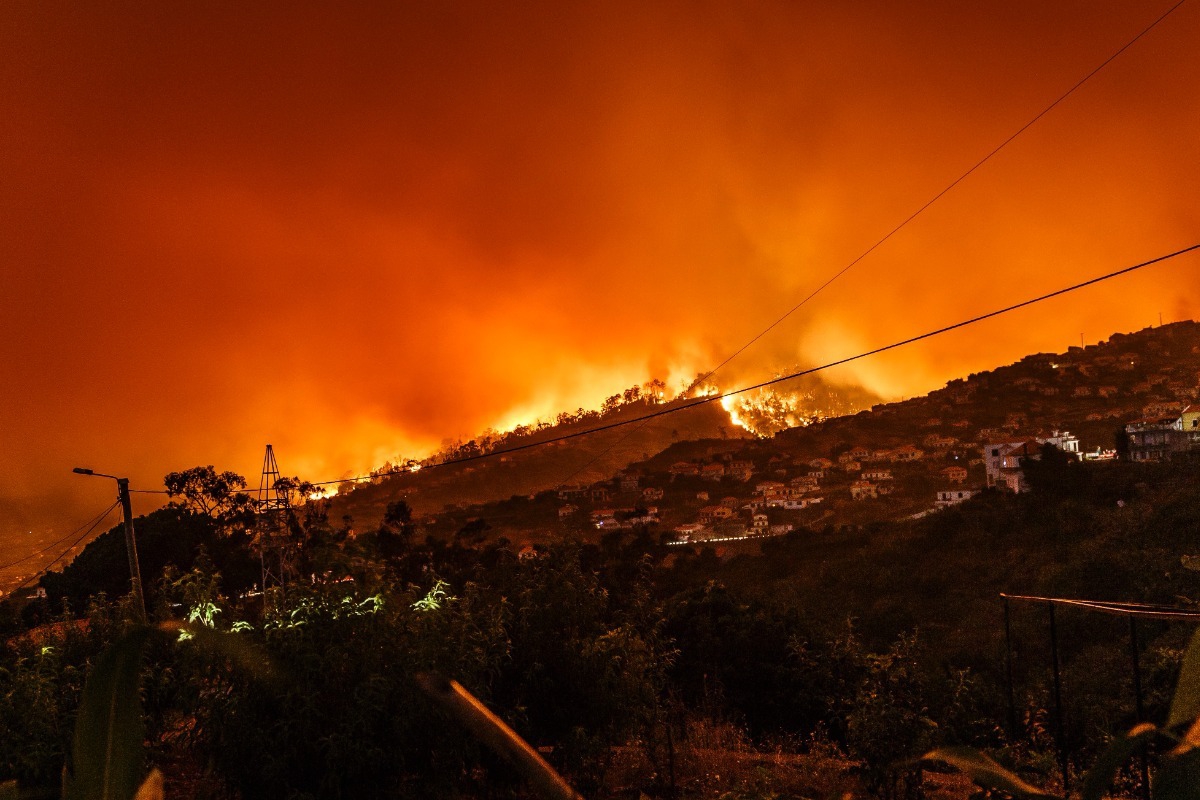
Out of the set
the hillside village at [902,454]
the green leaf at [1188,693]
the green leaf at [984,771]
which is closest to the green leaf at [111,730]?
the green leaf at [984,771]

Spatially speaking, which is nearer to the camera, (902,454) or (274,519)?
(274,519)

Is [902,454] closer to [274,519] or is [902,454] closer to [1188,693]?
[274,519]

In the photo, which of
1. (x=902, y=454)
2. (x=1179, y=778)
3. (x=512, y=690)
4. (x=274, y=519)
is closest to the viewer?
(x=1179, y=778)

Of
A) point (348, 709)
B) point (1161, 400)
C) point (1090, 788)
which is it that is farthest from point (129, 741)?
point (1161, 400)

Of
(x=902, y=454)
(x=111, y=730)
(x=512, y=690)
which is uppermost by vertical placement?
(x=902, y=454)

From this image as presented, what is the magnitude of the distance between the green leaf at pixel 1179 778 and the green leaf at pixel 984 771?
64 millimetres

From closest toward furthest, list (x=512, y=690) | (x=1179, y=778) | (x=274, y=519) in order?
(x=1179, y=778)
(x=512, y=690)
(x=274, y=519)

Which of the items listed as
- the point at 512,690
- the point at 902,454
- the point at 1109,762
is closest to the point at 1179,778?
the point at 1109,762

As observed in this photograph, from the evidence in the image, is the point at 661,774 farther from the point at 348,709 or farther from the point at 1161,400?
the point at 1161,400

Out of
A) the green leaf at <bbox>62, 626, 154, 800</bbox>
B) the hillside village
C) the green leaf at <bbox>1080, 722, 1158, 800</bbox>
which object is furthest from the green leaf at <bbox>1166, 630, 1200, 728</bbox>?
the hillside village

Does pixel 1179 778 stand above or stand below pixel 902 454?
below

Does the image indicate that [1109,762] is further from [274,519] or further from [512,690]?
[274,519]

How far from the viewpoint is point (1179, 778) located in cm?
50

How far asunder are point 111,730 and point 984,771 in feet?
1.92
